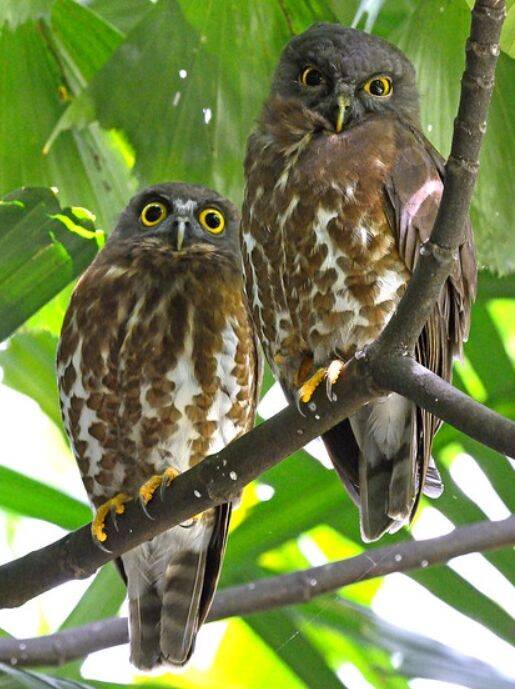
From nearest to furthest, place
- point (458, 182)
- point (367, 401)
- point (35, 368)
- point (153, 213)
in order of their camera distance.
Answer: point (458, 182) → point (367, 401) → point (153, 213) → point (35, 368)

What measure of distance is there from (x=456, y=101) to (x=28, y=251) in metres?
1.27

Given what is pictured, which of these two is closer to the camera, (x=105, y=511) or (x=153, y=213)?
(x=105, y=511)

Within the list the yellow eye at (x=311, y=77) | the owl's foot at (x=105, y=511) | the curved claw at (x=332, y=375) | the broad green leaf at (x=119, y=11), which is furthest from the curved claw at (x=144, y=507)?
the broad green leaf at (x=119, y=11)

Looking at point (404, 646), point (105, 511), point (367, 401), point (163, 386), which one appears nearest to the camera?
point (367, 401)

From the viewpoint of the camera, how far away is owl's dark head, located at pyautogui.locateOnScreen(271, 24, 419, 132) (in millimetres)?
2965

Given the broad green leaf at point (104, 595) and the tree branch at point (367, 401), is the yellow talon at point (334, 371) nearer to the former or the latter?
the tree branch at point (367, 401)

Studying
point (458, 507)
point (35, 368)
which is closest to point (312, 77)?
point (458, 507)

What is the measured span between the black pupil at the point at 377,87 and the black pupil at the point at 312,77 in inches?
5.3

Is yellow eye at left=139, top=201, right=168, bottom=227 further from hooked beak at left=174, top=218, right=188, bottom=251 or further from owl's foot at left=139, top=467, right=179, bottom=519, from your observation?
owl's foot at left=139, top=467, right=179, bottom=519

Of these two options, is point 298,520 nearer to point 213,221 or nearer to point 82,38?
point 213,221

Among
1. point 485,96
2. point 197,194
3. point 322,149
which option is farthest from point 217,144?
point 485,96

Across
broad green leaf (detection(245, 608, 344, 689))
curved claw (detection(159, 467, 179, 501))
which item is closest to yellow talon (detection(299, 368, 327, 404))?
curved claw (detection(159, 467, 179, 501))

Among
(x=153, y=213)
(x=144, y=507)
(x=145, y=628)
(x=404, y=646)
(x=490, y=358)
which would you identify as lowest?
(x=404, y=646)

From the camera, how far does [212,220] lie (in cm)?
366
